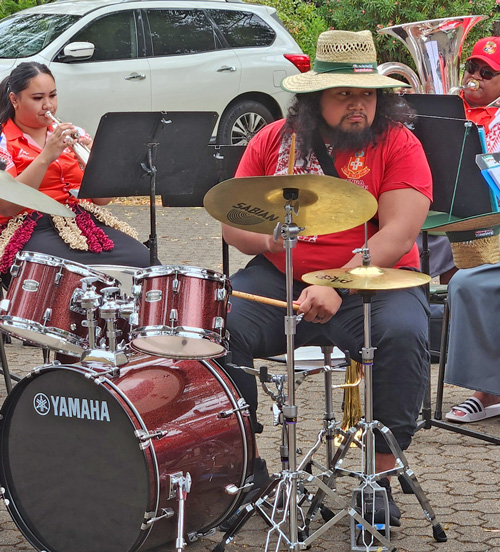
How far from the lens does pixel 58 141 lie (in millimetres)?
4398

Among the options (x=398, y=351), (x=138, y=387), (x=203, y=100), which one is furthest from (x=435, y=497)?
(x=203, y=100)

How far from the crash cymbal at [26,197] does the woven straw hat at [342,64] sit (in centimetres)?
96

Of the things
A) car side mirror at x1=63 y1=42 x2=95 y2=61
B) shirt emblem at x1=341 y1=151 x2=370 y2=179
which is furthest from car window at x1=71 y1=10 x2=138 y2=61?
shirt emblem at x1=341 y1=151 x2=370 y2=179

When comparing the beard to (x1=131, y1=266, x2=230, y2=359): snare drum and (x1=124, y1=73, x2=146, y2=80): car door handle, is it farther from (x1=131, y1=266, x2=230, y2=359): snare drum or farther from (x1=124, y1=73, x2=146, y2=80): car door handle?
(x1=124, y1=73, x2=146, y2=80): car door handle

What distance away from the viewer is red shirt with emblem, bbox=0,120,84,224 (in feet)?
15.5

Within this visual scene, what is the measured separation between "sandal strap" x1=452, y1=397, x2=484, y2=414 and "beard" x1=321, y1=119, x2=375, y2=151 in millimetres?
1604

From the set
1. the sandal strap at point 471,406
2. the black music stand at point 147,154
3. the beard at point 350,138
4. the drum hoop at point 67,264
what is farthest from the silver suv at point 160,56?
the drum hoop at point 67,264

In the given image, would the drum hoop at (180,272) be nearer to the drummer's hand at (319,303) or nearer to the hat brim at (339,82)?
the drummer's hand at (319,303)

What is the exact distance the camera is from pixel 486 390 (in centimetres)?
449

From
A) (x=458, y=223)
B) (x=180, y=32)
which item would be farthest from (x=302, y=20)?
(x=458, y=223)

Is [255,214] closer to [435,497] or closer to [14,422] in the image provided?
[14,422]

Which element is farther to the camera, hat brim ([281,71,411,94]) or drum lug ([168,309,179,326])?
hat brim ([281,71,411,94])

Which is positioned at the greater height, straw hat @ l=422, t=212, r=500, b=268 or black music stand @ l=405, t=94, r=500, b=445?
black music stand @ l=405, t=94, r=500, b=445

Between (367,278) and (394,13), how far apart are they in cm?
991
